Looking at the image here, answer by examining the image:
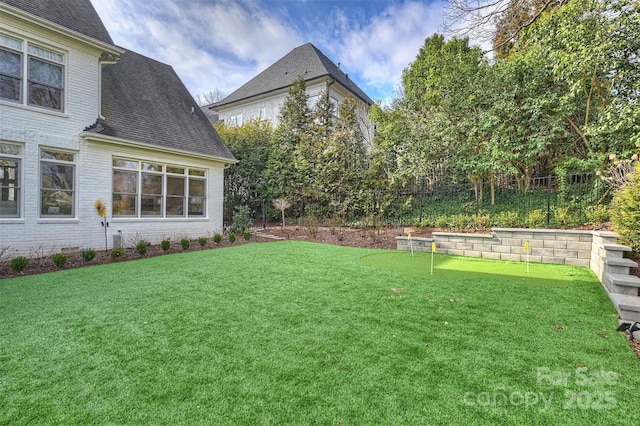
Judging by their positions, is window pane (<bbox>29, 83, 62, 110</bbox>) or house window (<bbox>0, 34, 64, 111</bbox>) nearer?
house window (<bbox>0, 34, 64, 111</bbox>)

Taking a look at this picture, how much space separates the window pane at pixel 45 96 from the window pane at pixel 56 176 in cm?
152

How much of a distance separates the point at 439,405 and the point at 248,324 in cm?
194

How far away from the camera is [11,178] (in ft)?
22.4

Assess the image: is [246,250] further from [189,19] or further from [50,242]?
[189,19]

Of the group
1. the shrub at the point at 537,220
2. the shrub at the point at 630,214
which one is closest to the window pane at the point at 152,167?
the shrub at the point at 537,220

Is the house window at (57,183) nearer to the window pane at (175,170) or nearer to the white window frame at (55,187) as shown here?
the white window frame at (55,187)

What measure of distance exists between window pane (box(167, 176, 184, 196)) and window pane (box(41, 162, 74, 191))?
2.65m

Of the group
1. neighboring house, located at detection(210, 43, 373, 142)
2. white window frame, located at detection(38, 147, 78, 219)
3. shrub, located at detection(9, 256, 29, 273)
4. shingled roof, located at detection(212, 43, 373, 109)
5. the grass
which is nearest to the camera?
the grass

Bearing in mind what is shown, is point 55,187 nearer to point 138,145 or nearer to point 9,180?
point 9,180

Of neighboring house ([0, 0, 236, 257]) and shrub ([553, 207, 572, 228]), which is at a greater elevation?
neighboring house ([0, 0, 236, 257])

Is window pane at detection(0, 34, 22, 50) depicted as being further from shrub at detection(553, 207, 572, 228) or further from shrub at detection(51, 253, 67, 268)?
shrub at detection(553, 207, 572, 228)

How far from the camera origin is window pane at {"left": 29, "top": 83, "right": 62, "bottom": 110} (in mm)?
7027

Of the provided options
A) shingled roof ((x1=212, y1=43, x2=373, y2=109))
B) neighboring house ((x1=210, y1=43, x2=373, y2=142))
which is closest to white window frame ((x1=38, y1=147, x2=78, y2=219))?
neighboring house ((x1=210, y1=43, x2=373, y2=142))

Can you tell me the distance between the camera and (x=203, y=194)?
35.8 feet
